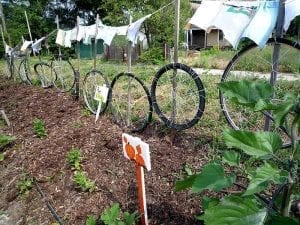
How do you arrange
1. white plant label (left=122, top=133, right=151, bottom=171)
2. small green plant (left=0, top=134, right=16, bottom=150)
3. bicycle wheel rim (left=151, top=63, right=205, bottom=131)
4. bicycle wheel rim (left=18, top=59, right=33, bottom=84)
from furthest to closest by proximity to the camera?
bicycle wheel rim (left=18, top=59, right=33, bottom=84)
small green plant (left=0, top=134, right=16, bottom=150)
bicycle wheel rim (left=151, top=63, right=205, bottom=131)
white plant label (left=122, top=133, right=151, bottom=171)

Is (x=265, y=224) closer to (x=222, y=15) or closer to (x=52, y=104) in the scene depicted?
(x=222, y=15)

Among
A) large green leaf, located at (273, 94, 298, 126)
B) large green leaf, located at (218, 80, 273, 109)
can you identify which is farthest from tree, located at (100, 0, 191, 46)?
large green leaf, located at (273, 94, 298, 126)

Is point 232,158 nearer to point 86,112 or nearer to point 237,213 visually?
point 237,213

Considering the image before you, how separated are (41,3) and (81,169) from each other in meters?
26.9

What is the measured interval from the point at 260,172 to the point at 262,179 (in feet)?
0.13

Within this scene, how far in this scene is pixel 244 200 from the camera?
3.99 feet

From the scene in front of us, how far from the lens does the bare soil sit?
108 inches

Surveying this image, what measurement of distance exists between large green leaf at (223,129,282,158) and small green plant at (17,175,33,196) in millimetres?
2713

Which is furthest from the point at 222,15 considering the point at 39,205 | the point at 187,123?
the point at 39,205

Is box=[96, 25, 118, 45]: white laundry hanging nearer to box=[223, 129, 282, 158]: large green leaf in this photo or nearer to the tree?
box=[223, 129, 282, 158]: large green leaf

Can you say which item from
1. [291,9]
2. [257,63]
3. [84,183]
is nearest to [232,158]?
[291,9]

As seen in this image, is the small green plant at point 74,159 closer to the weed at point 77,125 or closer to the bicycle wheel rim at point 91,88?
the weed at point 77,125

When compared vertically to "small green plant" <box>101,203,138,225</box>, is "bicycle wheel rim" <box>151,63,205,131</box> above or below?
above

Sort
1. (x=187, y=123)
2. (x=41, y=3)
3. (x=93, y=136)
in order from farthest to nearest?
1. (x=41, y=3)
2. (x=93, y=136)
3. (x=187, y=123)
